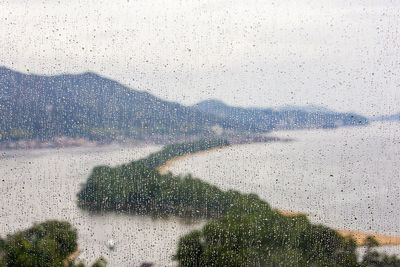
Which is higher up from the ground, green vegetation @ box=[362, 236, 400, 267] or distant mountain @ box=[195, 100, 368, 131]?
distant mountain @ box=[195, 100, 368, 131]

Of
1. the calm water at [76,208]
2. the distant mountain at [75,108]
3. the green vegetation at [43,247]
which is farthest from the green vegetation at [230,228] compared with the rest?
the distant mountain at [75,108]

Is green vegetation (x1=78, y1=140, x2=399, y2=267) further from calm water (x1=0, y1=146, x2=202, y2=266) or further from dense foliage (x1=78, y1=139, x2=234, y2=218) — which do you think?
calm water (x1=0, y1=146, x2=202, y2=266)

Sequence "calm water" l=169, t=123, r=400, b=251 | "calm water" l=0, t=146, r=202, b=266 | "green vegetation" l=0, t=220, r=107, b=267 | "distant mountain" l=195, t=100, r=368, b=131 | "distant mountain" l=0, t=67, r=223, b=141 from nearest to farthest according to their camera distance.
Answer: "green vegetation" l=0, t=220, r=107, b=267
"calm water" l=0, t=146, r=202, b=266
"calm water" l=169, t=123, r=400, b=251
"distant mountain" l=0, t=67, r=223, b=141
"distant mountain" l=195, t=100, r=368, b=131

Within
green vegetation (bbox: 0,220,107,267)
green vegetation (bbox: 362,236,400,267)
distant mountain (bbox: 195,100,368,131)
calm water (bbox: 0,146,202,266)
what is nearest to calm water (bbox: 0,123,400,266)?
calm water (bbox: 0,146,202,266)

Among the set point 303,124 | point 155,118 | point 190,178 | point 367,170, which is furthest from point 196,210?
point 303,124

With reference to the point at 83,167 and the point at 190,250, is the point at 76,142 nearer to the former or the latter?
the point at 83,167

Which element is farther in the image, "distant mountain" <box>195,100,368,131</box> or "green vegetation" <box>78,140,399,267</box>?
"distant mountain" <box>195,100,368,131</box>

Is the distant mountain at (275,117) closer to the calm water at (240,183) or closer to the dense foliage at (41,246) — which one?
the calm water at (240,183)
